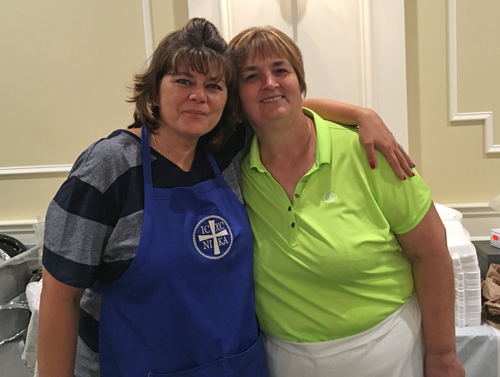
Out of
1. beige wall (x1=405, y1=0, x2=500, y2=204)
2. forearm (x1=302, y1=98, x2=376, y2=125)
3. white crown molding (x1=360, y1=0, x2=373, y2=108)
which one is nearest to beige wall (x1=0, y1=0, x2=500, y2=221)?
beige wall (x1=405, y1=0, x2=500, y2=204)

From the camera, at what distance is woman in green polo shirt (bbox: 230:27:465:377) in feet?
2.88

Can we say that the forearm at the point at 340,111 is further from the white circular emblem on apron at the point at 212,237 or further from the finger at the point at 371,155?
the white circular emblem on apron at the point at 212,237

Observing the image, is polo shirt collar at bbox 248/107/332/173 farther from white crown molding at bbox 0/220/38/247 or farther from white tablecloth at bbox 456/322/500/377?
white crown molding at bbox 0/220/38/247

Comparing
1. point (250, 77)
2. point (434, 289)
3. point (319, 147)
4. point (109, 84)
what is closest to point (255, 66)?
point (250, 77)

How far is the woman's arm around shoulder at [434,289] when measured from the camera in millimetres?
900

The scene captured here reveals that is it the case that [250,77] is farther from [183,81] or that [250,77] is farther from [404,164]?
[404,164]

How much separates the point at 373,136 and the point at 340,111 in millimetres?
161

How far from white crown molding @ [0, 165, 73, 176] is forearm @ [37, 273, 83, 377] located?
1.25m

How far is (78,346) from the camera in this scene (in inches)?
35.0

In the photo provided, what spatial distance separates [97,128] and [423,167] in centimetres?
167

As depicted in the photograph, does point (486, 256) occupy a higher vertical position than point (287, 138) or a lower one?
lower

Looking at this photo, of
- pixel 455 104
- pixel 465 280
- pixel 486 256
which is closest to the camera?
pixel 465 280

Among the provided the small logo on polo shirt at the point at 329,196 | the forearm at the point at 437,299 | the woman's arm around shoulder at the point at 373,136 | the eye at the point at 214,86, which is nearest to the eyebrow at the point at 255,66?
the eye at the point at 214,86

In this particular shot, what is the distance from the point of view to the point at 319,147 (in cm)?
93
